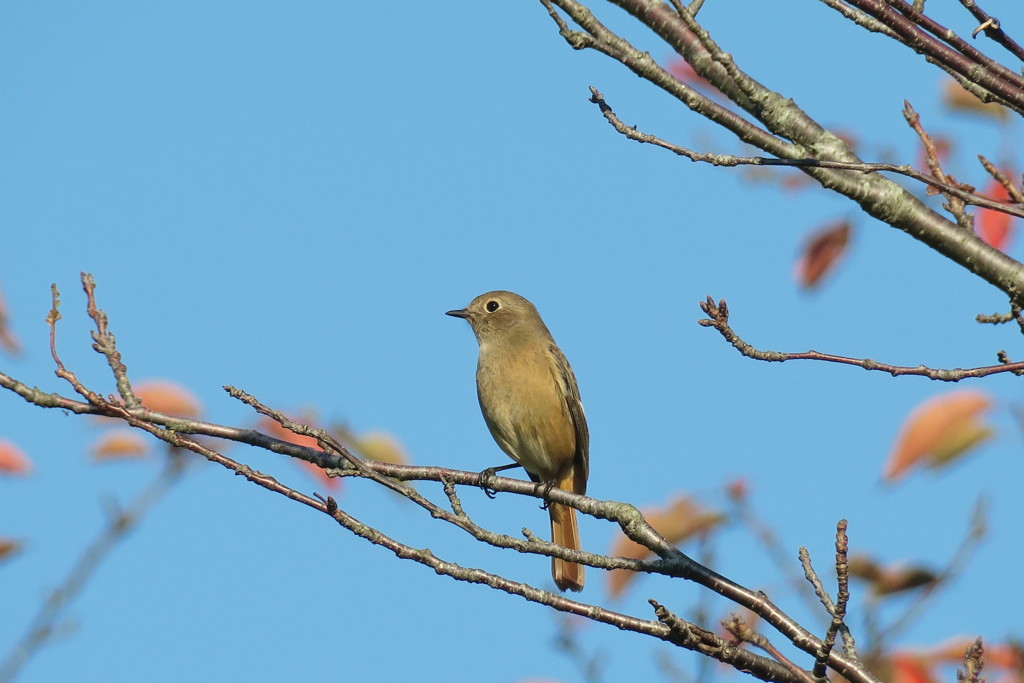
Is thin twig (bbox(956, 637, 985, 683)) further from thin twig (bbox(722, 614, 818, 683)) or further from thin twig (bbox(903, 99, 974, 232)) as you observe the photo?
thin twig (bbox(903, 99, 974, 232))

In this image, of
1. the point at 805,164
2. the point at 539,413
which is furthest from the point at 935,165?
the point at 539,413

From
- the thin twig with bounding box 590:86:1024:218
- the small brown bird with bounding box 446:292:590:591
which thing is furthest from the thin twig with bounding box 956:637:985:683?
the small brown bird with bounding box 446:292:590:591

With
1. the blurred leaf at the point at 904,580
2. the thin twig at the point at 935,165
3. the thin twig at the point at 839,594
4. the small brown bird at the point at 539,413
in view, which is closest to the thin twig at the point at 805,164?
the thin twig at the point at 935,165

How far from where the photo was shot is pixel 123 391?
4172 millimetres

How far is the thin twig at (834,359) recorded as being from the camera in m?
3.29

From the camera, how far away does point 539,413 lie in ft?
24.3

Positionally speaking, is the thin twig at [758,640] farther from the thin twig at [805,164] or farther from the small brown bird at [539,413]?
the small brown bird at [539,413]

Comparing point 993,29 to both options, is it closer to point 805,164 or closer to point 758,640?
point 805,164

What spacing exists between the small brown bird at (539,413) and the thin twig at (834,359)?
3.77 meters

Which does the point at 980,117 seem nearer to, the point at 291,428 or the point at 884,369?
the point at 884,369

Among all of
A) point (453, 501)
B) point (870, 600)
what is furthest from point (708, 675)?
point (453, 501)

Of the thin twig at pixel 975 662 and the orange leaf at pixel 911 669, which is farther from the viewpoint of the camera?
the orange leaf at pixel 911 669

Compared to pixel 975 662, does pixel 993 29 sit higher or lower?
higher

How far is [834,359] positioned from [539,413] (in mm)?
4088
